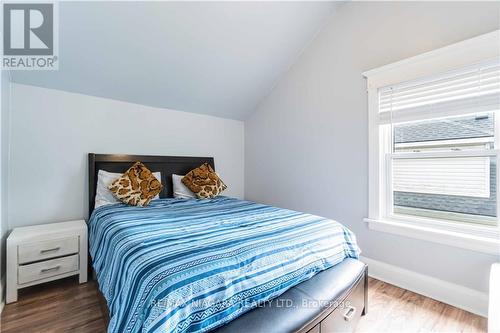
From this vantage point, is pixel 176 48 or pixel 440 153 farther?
pixel 176 48

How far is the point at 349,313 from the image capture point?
144 cm

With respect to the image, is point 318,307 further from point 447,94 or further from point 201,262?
point 447,94

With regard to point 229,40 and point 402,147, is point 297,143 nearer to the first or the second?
point 402,147

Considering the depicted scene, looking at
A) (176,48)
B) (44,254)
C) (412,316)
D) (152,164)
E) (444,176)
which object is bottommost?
(412,316)

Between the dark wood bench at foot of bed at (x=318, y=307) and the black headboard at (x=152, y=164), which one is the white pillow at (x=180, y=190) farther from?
the dark wood bench at foot of bed at (x=318, y=307)

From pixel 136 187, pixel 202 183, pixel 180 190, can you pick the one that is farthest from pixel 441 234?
pixel 136 187

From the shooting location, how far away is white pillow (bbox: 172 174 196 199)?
304cm

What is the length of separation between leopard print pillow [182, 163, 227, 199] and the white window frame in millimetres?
1880

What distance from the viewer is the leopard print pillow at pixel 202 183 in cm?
304

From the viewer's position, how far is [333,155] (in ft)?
9.05

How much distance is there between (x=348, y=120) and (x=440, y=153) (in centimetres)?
90

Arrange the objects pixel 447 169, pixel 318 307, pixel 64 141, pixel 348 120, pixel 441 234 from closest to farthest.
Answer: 1. pixel 318 307
2. pixel 441 234
3. pixel 447 169
4. pixel 64 141
5. pixel 348 120

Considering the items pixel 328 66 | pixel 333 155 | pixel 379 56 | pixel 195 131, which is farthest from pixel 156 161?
pixel 379 56

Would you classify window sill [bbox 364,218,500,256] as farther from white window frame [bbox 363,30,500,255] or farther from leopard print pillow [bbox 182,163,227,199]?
leopard print pillow [bbox 182,163,227,199]
